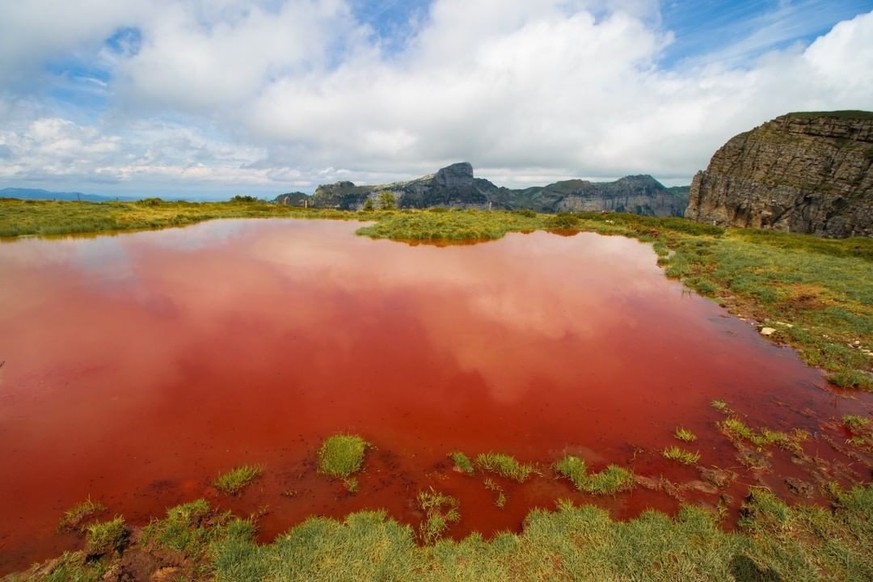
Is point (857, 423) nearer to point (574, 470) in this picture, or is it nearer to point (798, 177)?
point (574, 470)

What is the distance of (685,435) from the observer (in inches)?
286

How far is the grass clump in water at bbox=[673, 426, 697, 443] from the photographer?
7.20 meters

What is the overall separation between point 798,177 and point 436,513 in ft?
324

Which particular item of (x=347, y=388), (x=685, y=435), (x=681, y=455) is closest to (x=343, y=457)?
(x=347, y=388)

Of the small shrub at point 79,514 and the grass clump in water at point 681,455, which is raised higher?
the small shrub at point 79,514

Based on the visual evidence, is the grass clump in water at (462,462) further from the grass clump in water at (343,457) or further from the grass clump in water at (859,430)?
the grass clump in water at (859,430)

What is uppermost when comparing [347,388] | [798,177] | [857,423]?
[798,177]

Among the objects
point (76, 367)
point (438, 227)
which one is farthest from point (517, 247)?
point (76, 367)

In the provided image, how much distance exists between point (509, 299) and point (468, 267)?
5.67m

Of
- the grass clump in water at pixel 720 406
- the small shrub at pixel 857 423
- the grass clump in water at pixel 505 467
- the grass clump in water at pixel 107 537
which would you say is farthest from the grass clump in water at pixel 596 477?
the grass clump in water at pixel 107 537

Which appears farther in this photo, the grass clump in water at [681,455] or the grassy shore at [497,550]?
the grass clump in water at [681,455]

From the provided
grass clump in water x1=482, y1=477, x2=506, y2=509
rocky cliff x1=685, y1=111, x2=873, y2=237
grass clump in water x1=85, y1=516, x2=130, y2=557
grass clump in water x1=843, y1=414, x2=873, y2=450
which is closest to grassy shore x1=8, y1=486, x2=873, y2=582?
grass clump in water x1=85, y1=516, x2=130, y2=557

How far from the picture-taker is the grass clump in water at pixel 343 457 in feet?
19.8

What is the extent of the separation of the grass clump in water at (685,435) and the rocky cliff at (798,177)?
8484cm
